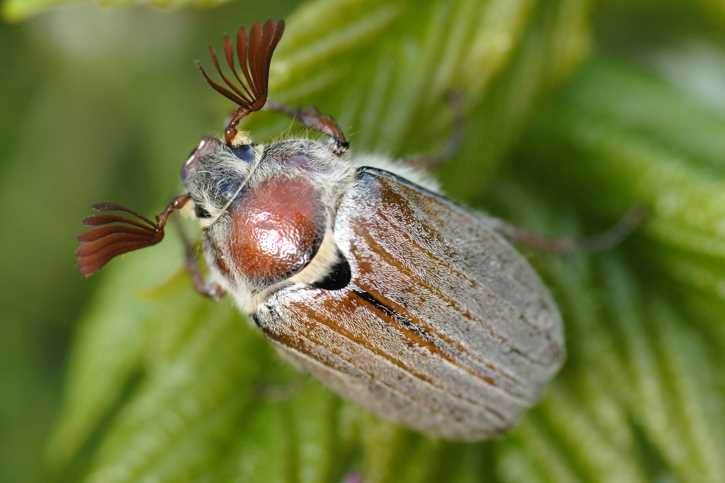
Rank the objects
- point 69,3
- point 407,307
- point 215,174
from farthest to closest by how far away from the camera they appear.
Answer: point 215,174, point 407,307, point 69,3

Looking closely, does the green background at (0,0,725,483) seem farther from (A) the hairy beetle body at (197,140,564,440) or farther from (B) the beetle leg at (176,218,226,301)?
(A) the hairy beetle body at (197,140,564,440)

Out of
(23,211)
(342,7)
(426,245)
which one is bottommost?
(23,211)

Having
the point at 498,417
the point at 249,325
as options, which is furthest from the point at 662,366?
the point at 249,325

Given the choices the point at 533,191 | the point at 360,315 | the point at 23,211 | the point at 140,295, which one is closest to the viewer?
the point at 360,315

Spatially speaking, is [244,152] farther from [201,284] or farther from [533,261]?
[533,261]

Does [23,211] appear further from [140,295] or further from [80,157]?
[140,295]

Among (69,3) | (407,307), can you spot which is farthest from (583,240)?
(69,3)
